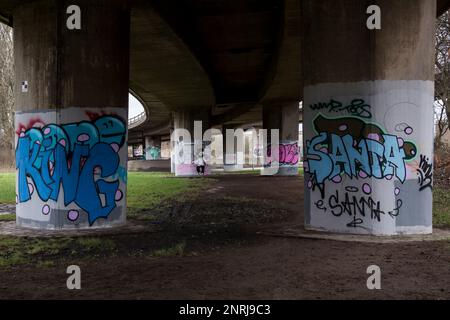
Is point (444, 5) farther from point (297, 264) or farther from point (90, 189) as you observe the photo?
point (90, 189)

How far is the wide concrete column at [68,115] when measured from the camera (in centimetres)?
1250

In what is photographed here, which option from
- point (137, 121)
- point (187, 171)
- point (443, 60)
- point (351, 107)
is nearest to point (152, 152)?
point (137, 121)

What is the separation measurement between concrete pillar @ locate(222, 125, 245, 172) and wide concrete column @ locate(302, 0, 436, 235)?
49.7m

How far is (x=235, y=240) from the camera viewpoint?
11.2 metres

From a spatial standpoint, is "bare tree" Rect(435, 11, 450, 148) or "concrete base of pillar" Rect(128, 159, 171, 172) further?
"concrete base of pillar" Rect(128, 159, 171, 172)

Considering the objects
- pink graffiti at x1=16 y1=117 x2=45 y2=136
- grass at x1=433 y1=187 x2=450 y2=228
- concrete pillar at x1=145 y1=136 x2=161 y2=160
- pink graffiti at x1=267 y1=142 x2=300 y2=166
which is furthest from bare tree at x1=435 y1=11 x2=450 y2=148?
concrete pillar at x1=145 y1=136 x2=161 y2=160

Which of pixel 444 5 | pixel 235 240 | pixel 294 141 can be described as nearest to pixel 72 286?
pixel 235 240

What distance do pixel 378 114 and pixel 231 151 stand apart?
5438 cm

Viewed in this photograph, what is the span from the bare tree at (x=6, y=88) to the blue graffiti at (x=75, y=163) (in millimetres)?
42915

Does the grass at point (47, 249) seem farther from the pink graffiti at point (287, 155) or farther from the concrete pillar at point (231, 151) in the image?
the concrete pillar at point (231, 151)

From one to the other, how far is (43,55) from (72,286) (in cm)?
731

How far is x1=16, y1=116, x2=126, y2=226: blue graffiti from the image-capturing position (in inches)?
493

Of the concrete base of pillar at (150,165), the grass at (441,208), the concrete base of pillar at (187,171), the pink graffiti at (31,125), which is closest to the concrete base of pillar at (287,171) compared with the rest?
the concrete base of pillar at (187,171)

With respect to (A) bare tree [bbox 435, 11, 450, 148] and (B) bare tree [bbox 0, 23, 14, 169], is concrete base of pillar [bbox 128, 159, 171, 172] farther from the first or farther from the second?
(A) bare tree [bbox 435, 11, 450, 148]
